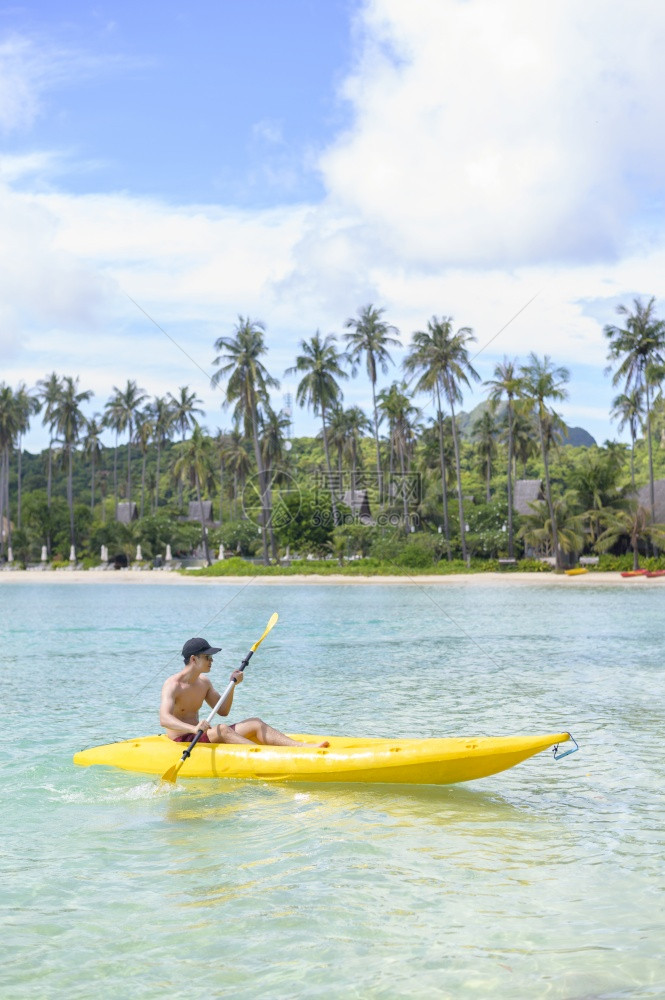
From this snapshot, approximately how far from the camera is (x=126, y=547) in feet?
176

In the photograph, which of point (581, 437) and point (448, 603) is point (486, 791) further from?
point (581, 437)

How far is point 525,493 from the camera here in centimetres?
5622

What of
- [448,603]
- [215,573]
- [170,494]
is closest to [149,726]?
[448,603]

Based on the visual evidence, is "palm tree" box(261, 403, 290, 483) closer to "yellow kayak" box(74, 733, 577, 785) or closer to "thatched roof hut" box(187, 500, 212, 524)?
"thatched roof hut" box(187, 500, 212, 524)

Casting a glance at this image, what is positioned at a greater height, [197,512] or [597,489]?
[197,512]

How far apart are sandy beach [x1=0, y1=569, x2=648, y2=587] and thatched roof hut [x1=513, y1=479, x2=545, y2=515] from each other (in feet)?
43.3

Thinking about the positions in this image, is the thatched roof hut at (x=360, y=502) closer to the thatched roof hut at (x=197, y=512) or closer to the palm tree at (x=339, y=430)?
the palm tree at (x=339, y=430)

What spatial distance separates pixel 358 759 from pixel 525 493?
50.5 m

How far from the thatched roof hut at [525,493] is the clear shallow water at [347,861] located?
4073 centimetres

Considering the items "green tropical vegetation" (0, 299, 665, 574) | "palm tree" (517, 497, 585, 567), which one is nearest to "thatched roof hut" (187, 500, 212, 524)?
"green tropical vegetation" (0, 299, 665, 574)

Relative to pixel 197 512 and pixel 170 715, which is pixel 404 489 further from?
pixel 170 715

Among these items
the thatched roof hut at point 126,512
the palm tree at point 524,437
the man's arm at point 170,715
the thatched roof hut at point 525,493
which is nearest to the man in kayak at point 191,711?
the man's arm at point 170,715

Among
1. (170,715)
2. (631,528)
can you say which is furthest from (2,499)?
(170,715)

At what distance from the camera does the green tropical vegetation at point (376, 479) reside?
141 feet
